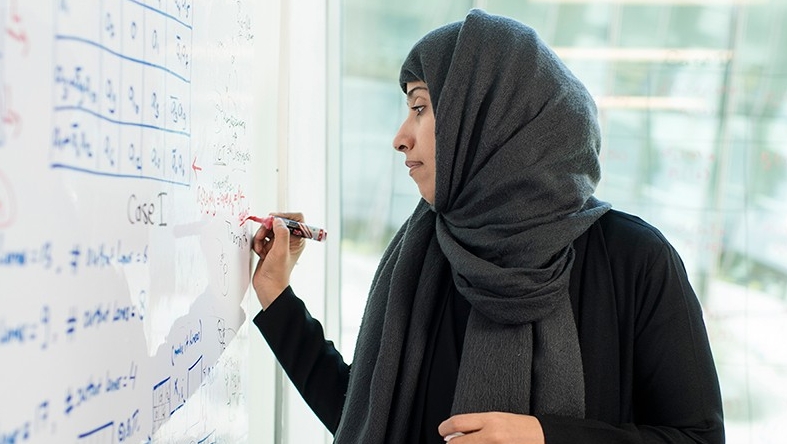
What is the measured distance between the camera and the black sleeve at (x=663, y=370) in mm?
1153

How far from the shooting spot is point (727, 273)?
111 inches

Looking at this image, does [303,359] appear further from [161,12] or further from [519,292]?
[161,12]

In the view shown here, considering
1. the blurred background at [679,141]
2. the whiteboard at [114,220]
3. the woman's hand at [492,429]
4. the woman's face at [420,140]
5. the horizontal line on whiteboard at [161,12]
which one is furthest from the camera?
the blurred background at [679,141]

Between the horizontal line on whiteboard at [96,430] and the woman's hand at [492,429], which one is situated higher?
the horizontal line on whiteboard at [96,430]

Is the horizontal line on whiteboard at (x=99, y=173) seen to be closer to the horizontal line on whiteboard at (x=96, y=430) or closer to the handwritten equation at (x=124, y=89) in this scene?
the handwritten equation at (x=124, y=89)

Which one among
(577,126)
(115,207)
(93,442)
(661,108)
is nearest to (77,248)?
(115,207)

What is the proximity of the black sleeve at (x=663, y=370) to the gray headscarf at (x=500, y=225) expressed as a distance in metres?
0.07

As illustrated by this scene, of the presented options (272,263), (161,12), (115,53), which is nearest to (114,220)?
(115,53)

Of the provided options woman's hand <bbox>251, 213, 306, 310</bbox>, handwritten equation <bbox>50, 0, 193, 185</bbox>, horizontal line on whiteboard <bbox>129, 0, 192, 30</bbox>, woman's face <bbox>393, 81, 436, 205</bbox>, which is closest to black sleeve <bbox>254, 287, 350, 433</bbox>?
woman's hand <bbox>251, 213, 306, 310</bbox>

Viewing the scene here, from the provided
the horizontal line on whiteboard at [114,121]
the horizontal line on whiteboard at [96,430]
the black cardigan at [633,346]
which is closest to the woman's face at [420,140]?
the black cardigan at [633,346]

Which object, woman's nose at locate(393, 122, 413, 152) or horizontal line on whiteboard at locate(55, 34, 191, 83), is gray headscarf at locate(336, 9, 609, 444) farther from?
horizontal line on whiteboard at locate(55, 34, 191, 83)

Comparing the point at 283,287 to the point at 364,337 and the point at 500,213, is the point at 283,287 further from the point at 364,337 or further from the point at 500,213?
the point at 500,213

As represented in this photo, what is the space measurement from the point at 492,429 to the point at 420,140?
1.65 feet

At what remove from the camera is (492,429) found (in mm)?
1120
